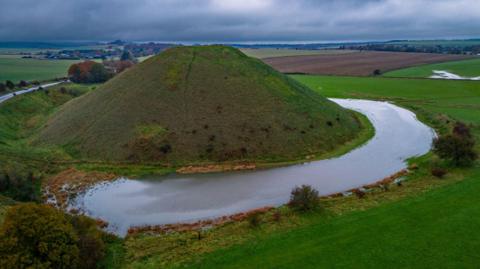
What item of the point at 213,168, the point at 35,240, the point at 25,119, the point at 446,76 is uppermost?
the point at 446,76

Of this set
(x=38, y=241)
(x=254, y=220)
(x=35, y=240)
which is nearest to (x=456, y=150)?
(x=254, y=220)

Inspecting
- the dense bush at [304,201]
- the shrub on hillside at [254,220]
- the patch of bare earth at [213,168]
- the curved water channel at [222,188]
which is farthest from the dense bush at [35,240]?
the patch of bare earth at [213,168]

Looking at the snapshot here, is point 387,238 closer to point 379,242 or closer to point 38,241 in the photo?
point 379,242

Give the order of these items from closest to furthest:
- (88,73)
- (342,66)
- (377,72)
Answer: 1. (88,73)
2. (377,72)
3. (342,66)

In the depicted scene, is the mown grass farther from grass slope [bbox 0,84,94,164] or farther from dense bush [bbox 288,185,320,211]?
grass slope [bbox 0,84,94,164]

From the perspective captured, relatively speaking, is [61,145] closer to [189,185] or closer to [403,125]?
[189,185]

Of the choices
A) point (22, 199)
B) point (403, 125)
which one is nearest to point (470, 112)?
point (403, 125)
